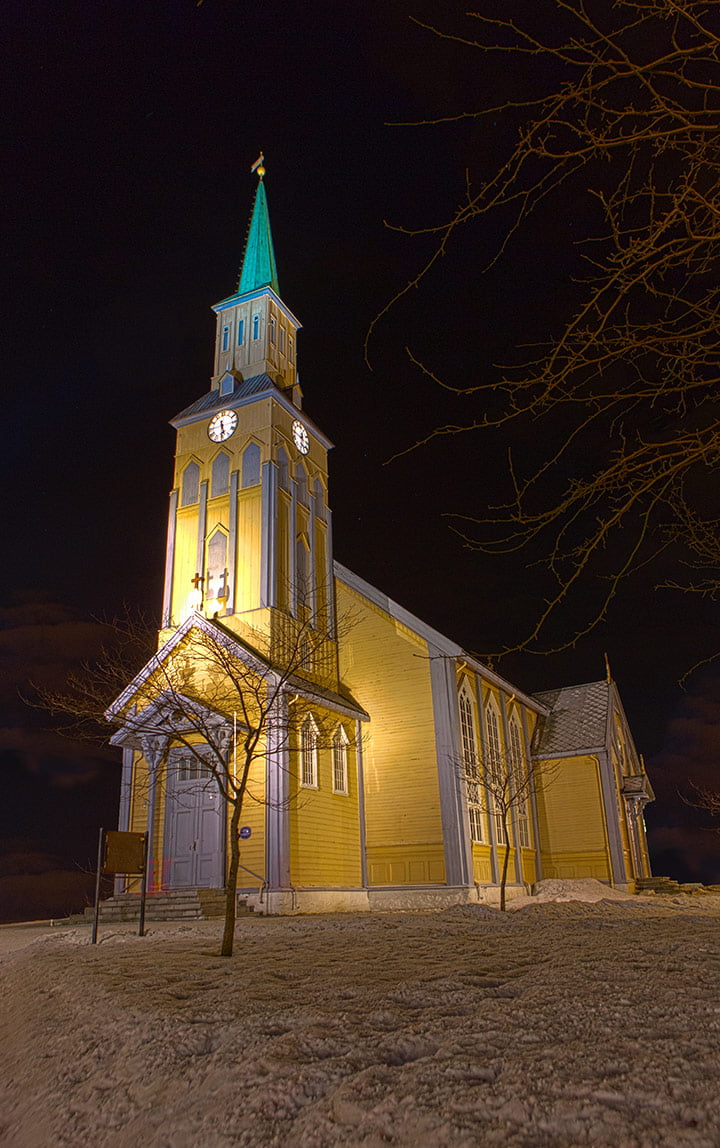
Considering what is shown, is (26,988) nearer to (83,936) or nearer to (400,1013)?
(400,1013)

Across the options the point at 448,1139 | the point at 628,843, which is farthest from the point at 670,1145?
the point at 628,843

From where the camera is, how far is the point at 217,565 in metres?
25.5

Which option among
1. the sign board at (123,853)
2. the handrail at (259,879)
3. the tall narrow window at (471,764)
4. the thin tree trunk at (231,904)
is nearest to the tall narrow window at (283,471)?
the tall narrow window at (471,764)

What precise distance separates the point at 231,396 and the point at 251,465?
126 inches

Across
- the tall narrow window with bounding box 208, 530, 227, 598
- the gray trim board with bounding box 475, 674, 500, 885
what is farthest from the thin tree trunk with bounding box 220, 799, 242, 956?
the gray trim board with bounding box 475, 674, 500, 885

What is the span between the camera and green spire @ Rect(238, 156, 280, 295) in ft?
106

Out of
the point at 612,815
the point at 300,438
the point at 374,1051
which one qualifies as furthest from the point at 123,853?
the point at 612,815

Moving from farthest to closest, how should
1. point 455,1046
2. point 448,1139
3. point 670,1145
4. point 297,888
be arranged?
point 297,888
point 455,1046
point 448,1139
point 670,1145

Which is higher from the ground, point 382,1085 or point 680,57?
point 680,57

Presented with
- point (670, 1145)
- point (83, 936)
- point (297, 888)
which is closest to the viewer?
point (670, 1145)

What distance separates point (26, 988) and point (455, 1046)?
225 inches

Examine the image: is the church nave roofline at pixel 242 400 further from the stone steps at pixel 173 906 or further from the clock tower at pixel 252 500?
the stone steps at pixel 173 906

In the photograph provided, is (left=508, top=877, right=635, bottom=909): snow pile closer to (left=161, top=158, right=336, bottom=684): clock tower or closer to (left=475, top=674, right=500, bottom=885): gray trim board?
(left=475, top=674, right=500, bottom=885): gray trim board

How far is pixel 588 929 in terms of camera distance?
1097 cm
